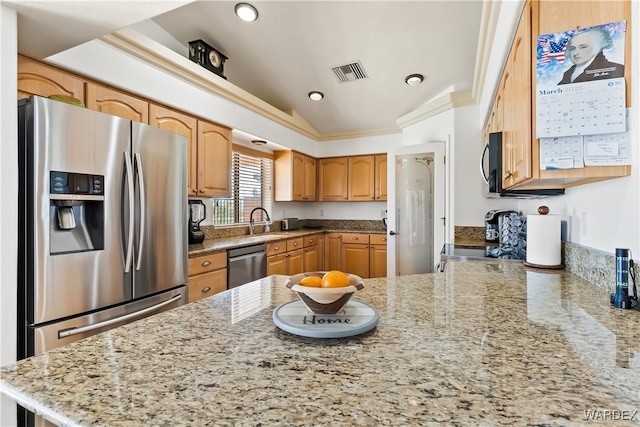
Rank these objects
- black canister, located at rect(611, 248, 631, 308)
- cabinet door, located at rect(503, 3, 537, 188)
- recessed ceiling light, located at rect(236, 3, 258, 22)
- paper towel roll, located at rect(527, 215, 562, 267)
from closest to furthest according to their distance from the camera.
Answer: black canister, located at rect(611, 248, 631, 308)
cabinet door, located at rect(503, 3, 537, 188)
paper towel roll, located at rect(527, 215, 562, 267)
recessed ceiling light, located at rect(236, 3, 258, 22)

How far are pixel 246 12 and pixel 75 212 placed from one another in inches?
86.2

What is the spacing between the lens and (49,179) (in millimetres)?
1486

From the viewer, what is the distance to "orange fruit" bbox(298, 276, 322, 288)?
866 mm

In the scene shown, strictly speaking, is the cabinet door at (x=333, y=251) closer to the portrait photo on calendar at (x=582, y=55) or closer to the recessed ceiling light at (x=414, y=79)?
the recessed ceiling light at (x=414, y=79)

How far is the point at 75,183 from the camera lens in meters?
1.58

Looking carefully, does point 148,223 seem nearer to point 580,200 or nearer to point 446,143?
point 580,200

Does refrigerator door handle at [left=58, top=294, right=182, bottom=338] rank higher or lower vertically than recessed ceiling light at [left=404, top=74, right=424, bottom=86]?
lower

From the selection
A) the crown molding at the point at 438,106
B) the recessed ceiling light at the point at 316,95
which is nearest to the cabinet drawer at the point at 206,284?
the recessed ceiling light at the point at 316,95

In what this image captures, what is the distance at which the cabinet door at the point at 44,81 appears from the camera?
1.79m

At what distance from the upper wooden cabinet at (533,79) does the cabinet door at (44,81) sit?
2578 millimetres


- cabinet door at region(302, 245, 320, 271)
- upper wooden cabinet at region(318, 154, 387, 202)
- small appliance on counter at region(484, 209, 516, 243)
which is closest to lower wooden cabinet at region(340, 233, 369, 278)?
cabinet door at region(302, 245, 320, 271)

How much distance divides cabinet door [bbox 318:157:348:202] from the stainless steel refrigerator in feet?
10.9

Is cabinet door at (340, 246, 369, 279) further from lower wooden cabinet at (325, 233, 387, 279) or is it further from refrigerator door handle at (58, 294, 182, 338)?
refrigerator door handle at (58, 294, 182, 338)

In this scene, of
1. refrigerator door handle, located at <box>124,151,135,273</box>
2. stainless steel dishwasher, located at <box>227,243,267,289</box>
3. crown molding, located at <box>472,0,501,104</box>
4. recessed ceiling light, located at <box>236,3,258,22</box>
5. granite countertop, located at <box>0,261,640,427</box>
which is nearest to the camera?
granite countertop, located at <box>0,261,640,427</box>
